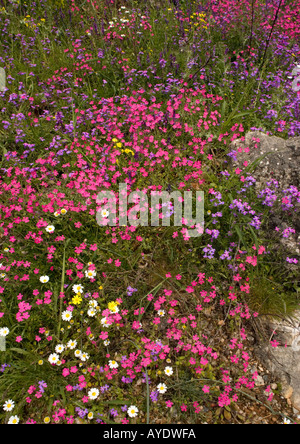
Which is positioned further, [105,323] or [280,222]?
[280,222]

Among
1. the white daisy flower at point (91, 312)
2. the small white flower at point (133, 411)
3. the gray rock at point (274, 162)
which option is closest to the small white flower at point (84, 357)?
the white daisy flower at point (91, 312)

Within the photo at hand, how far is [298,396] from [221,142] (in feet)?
11.1

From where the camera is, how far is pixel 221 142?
4.49 m

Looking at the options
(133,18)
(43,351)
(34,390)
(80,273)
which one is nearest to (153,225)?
(80,273)

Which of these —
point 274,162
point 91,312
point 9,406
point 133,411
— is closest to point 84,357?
point 91,312

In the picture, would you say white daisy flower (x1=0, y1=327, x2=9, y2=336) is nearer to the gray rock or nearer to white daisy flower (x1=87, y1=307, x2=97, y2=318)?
white daisy flower (x1=87, y1=307, x2=97, y2=318)

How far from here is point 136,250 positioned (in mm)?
3541

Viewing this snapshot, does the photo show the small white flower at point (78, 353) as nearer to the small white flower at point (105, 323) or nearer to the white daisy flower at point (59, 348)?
the white daisy flower at point (59, 348)

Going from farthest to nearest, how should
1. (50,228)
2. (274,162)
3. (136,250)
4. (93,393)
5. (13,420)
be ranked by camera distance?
(274,162) < (136,250) < (50,228) < (93,393) < (13,420)

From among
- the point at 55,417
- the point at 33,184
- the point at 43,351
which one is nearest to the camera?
the point at 55,417

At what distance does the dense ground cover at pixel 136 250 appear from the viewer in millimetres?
2795

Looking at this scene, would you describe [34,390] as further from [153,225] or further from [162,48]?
[162,48]

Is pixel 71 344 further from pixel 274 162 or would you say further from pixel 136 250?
pixel 274 162
